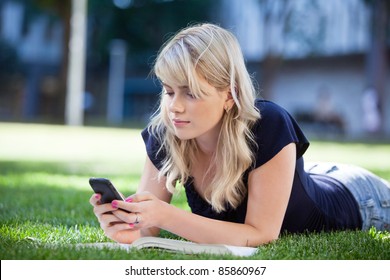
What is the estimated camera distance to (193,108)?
3.29m

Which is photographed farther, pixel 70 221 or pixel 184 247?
pixel 70 221

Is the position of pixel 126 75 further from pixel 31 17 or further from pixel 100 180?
pixel 100 180

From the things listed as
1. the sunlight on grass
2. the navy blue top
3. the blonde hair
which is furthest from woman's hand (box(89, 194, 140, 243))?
the sunlight on grass

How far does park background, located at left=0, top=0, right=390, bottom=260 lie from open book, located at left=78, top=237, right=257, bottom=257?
12 cm

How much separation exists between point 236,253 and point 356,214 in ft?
4.39

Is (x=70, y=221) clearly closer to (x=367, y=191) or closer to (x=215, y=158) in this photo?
(x=215, y=158)

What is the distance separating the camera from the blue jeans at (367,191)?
4.32 meters

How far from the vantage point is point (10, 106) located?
166 feet

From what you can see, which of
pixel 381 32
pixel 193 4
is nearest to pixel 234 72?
pixel 381 32

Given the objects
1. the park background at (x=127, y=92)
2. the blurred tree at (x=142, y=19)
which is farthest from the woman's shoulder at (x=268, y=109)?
the blurred tree at (x=142, y=19)

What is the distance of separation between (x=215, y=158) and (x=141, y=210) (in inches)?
25.6

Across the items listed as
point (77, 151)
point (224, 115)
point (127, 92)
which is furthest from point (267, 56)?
point (224, 115)

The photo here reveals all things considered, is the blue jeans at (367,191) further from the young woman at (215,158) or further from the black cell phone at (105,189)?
the black cell phone at (105,189)
